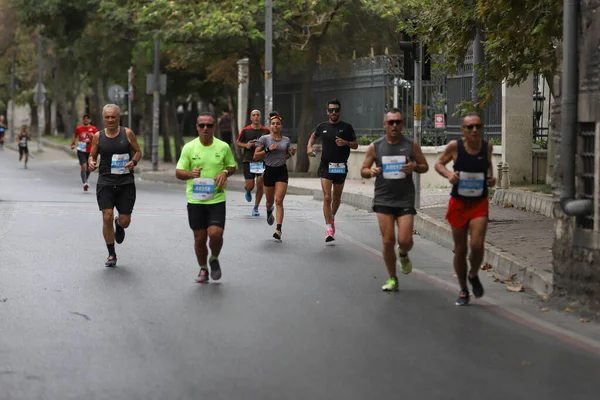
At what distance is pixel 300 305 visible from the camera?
11.2 meters

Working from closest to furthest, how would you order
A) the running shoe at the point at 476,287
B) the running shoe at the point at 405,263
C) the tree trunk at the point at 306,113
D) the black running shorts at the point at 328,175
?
the running shoe at the point at 476,287 → the running shoe at the point at 405,263 → the black running shorts at the point at 328,175 → the tree trunk at the point at 306,113

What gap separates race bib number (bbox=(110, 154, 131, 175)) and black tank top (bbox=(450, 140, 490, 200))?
14.4 ft

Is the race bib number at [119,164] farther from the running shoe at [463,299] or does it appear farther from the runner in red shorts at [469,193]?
the running shoe at [463,299]

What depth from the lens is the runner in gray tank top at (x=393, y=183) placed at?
474 inches

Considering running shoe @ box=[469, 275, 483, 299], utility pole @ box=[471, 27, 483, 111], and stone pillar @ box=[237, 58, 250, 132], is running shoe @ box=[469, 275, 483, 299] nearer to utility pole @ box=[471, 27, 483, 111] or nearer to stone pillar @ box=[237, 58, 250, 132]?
utility pole @ box=[471, 27, 483, 111]

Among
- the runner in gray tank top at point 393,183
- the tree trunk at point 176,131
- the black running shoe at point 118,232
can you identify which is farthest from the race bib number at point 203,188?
the tree trunk at point 176,131

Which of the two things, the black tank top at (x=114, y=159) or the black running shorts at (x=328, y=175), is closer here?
the black tank top at (x=114, y=159)

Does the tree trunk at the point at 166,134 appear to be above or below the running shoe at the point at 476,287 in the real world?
above

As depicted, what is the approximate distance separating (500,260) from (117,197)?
4309 millimetres

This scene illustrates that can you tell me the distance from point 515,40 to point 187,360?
9751 millimetres

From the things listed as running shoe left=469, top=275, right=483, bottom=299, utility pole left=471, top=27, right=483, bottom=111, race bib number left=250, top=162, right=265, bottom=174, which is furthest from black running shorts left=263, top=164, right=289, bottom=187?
running shoe left=469, top=275, right=483, bottom=299

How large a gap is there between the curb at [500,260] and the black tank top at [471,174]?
1.31m

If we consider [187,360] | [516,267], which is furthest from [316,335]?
[516,267]

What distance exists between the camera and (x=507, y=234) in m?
16.2
